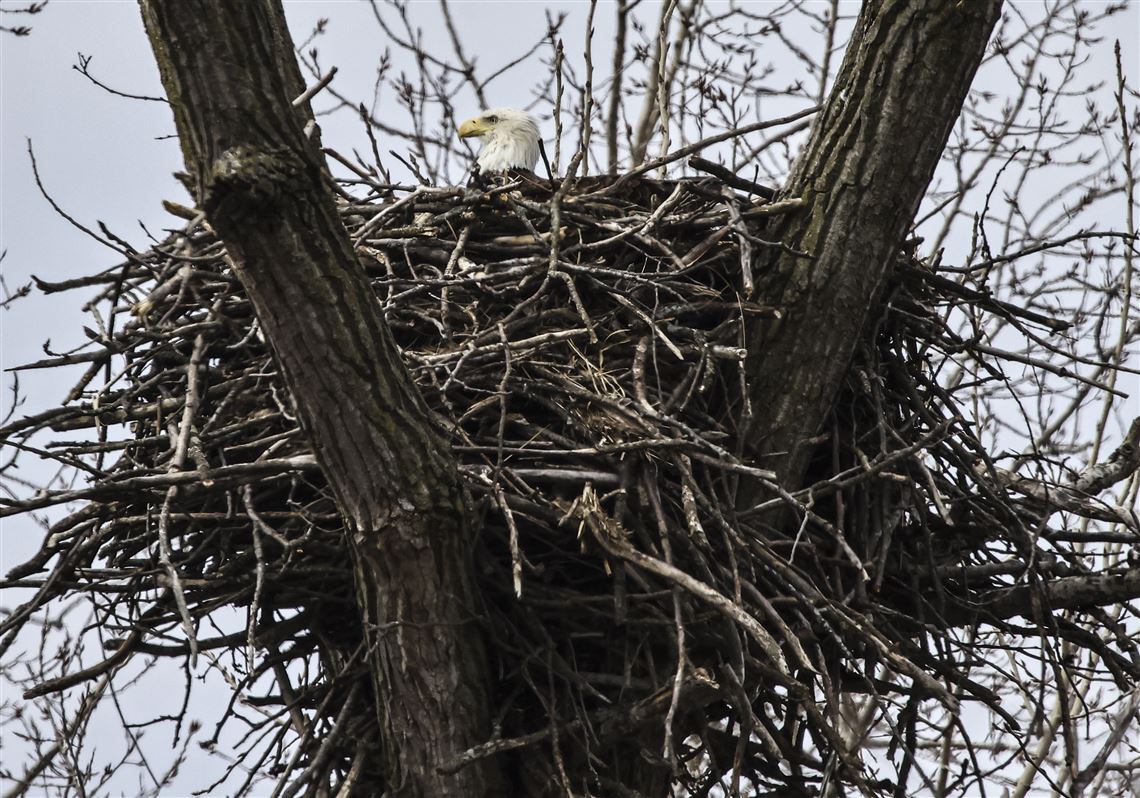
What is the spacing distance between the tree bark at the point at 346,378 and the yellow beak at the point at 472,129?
321 cm

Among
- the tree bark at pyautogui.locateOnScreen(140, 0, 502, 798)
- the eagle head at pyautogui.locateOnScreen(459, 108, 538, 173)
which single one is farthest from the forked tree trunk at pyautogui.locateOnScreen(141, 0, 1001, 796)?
the eagle head at pyautogui.locateOnScreen(459, 108, 538, 173)

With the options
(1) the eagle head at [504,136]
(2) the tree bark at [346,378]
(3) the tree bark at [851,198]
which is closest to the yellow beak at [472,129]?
(1) the eagle head at [504,136]

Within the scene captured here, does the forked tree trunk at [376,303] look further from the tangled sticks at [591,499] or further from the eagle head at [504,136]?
the eagle head at [504,136]

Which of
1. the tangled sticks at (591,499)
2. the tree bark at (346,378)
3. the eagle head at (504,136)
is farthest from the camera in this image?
the eagle head at (504,136)

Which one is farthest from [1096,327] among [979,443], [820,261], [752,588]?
[752,588]

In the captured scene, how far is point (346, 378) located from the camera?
8.77ft

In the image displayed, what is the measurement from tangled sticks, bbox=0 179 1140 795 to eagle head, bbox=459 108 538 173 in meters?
2.02

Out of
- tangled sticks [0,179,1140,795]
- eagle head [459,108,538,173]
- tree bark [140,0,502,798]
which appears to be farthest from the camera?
eagle head [459,108,538,173]

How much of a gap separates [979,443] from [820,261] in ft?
2.39

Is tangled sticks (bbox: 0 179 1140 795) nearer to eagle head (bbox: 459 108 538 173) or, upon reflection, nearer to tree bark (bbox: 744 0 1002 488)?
tree bark (bbox: 744 0 1002 488)

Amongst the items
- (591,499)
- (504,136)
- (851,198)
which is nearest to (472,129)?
(504,136)

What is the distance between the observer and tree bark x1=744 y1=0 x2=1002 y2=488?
3.23 meters

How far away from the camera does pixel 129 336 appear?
3.65 m

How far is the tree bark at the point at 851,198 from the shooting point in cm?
323
